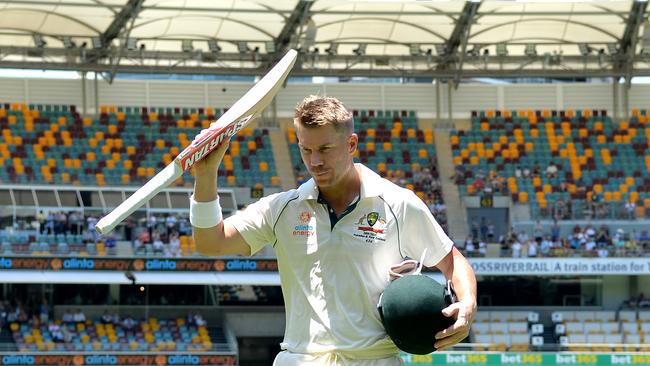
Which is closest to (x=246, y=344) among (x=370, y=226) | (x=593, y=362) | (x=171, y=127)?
(x=171, y=127)

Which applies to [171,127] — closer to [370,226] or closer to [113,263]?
[113,263]

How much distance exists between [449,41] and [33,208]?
13.3m

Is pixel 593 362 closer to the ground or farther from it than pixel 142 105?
closer to the ground

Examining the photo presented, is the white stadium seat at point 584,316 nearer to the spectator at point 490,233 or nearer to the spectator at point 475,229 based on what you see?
the spectator at point 490,233

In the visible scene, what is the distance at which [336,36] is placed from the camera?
37375mm

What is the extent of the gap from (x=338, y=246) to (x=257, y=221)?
1.11 feet

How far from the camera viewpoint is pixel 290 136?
38.4 metres

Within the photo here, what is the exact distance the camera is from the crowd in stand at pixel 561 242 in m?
32.8

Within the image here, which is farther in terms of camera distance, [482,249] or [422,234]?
[482,249]

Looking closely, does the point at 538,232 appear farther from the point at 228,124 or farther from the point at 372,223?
the point at 228,124

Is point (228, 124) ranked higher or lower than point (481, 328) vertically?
higher

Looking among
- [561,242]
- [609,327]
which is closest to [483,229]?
[561,242]

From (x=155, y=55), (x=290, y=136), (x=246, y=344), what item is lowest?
(x=246, y=344)

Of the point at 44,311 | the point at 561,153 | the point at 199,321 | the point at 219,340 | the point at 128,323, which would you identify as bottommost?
the point at 219,340
